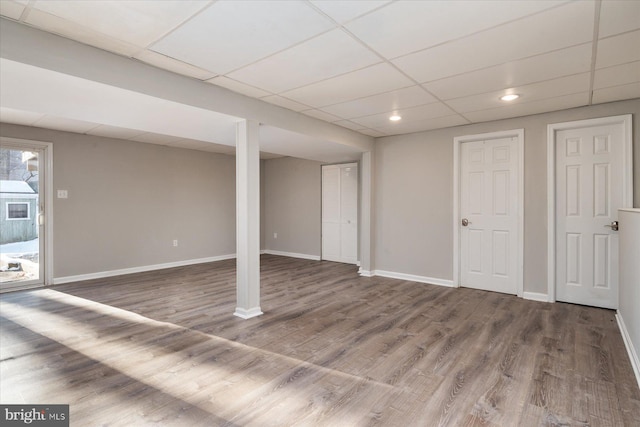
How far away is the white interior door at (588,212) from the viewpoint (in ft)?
12.5

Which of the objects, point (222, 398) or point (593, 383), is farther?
point (593, 383)

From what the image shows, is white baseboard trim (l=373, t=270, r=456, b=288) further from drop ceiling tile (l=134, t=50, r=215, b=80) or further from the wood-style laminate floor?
drop ceiling tile (l=134, t=50, r=215, b=80)

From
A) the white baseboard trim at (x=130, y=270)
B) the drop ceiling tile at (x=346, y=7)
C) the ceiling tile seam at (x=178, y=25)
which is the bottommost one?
the white baseboard trim at (x=130, y=270)

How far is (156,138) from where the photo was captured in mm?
5785

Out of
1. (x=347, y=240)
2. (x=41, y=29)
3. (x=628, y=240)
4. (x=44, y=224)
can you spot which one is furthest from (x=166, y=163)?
(x=628, y=240)

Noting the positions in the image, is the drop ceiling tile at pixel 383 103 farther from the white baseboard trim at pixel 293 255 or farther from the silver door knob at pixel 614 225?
the white baseboard trim at pixel 293 255

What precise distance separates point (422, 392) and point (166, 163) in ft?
19.9

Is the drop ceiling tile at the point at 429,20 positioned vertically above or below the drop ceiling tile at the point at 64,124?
below

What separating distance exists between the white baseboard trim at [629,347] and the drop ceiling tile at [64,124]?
21.1ft

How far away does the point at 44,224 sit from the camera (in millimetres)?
5012

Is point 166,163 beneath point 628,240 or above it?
above

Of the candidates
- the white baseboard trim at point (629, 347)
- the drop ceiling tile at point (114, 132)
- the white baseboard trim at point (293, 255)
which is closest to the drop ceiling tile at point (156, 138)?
the drop ceiling tile at point (114, 132)

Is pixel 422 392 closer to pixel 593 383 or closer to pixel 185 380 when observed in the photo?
pixel 593 383

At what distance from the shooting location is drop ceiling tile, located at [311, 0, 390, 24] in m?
1.92
